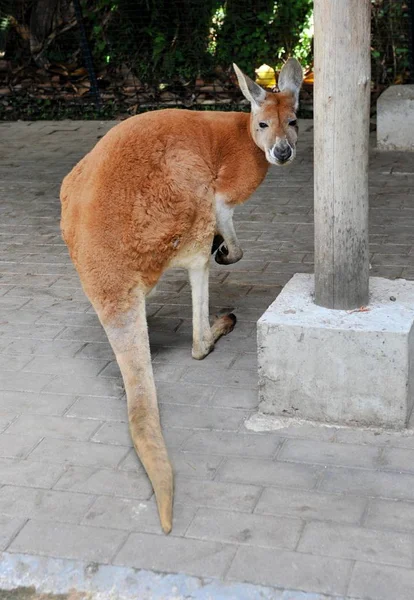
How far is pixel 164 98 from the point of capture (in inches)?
357

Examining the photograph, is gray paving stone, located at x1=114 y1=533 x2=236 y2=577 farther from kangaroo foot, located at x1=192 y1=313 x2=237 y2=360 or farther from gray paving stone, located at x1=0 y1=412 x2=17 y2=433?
kangaroo foot, located at x1=192 y1=313 x2=237 y2=360

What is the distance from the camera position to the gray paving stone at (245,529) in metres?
2.69

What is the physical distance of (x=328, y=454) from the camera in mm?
3150

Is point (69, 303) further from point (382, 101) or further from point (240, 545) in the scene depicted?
point (382, 101)

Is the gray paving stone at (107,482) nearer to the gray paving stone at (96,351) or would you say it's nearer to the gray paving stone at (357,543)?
the gray paving stone at (357,543)

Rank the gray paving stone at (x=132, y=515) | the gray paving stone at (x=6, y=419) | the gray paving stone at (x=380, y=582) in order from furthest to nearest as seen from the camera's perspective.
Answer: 1. the gray paving stone at (x=6, y=419)
2. the gray paving stone at (x=132, y=515)
3. the gray paving stone at (x=380, y=582)

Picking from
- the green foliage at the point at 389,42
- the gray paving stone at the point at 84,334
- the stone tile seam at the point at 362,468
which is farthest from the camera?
the green foliage at the point at 389,42

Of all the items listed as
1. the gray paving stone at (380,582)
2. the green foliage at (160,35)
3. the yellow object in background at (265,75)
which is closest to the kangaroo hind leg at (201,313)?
the gray paving stone at (380,582)

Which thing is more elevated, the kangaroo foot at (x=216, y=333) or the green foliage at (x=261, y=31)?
the green foliage at (x=261, y=31)

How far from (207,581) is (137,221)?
1514 millimetres

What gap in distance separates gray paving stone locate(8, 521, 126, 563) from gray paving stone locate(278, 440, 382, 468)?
69 cm

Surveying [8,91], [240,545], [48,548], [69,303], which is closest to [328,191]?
[240,545]

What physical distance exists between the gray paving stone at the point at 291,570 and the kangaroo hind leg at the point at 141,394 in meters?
0.27

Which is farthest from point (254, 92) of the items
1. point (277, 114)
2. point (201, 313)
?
point (201, 313)
